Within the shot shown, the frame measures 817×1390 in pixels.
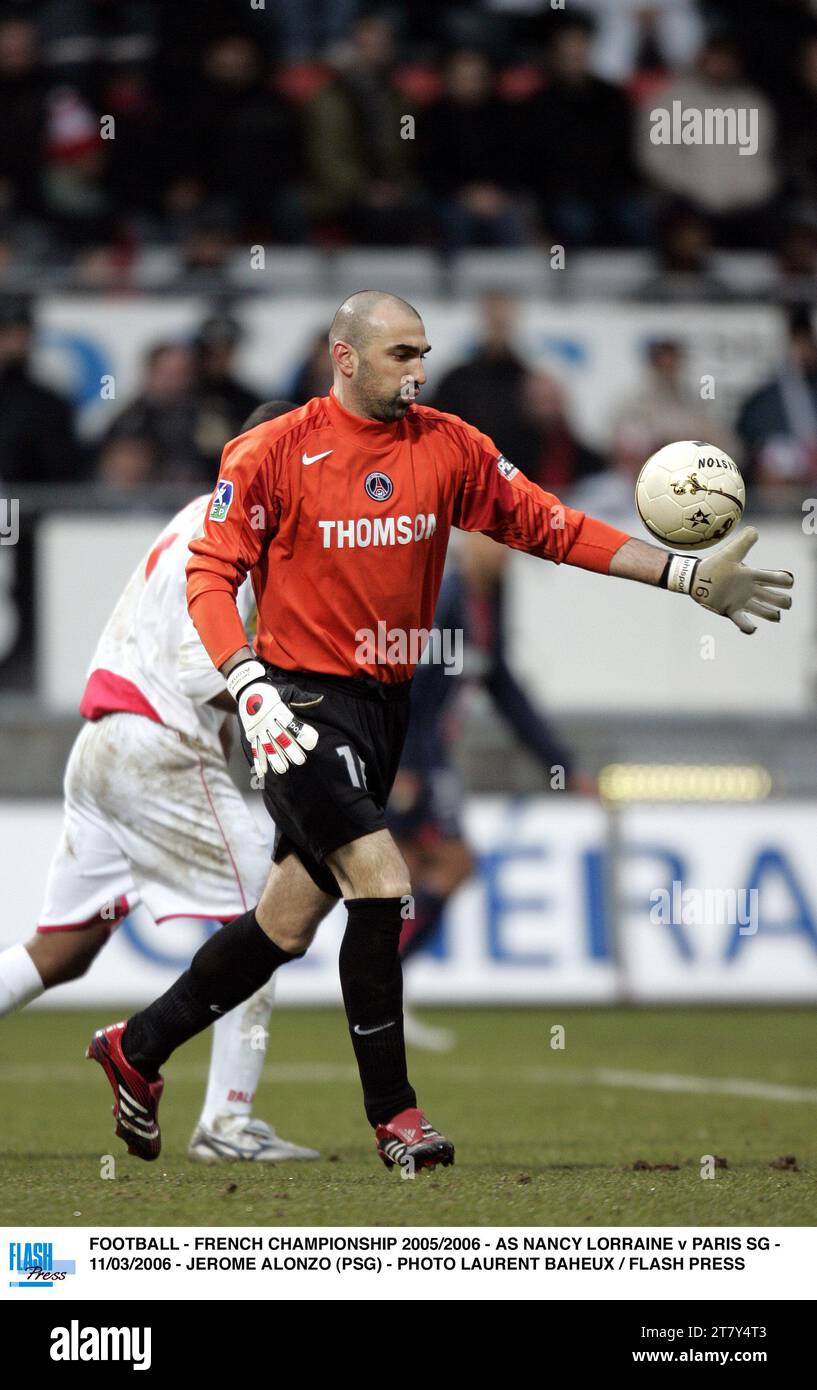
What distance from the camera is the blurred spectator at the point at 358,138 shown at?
16.7m

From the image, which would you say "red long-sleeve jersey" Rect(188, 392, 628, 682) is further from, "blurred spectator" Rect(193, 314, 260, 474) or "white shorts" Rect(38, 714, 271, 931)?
"blurred spectator" Rect(193, 314, 260, 474)

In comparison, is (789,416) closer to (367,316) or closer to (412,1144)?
(367,316)

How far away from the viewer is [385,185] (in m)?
16.9

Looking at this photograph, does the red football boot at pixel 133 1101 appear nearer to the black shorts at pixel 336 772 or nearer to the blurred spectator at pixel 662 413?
the black shorts at pixel 336 772

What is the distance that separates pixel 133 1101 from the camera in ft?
21.6

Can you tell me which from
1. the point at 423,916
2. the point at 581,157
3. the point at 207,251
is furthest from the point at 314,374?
the point at 581,157

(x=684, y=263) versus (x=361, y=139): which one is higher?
(x=361, y=139)

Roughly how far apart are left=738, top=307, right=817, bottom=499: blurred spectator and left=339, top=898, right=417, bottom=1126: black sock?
901 centimetres

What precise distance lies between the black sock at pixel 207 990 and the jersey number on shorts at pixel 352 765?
53 centimetres

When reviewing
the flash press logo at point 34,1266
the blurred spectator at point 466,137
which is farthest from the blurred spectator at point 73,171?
the flash press logo at point 34,1266

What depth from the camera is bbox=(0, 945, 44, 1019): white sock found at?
23.9 ft

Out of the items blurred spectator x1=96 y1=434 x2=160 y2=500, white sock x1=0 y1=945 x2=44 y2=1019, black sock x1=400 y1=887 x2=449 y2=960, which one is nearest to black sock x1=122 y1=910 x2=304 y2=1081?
white sock x1=0 y1=945 x2=44 y2=1019

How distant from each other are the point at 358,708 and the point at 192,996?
955 millimetres

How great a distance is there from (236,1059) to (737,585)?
2252 millimetres
